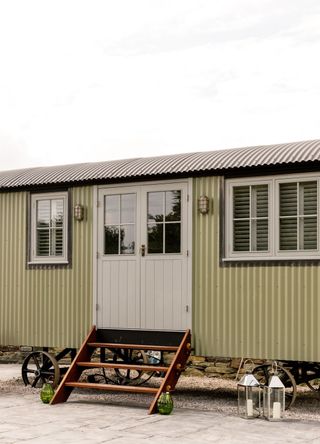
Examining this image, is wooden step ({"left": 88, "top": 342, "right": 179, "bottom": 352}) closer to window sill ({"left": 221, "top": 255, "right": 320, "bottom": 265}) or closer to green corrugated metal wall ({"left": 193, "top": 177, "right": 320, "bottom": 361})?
green corrugated metal wall ({"left": 193, "top": 177, "right": 320, "bottom": 361})

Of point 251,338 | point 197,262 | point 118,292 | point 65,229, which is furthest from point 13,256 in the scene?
point 251,338

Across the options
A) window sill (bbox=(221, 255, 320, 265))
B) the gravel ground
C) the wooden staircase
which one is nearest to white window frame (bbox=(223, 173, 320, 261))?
window sill (bbox=(221, 255, 320, 265))

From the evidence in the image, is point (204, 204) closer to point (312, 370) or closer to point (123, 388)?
point (123, 388)

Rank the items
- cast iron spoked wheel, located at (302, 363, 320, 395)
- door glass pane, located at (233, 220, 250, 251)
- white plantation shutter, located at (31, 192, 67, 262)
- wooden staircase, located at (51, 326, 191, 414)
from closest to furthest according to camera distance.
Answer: wooden staircase, located at (51, 326, 191, 414)
door glass pane, located at (233, 220, 250, 251)
cast iron spoked wheel, located at (302, 363, 320, 395)
white plantation shutter, located at (31, 192, 67, 262)

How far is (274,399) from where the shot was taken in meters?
10.0

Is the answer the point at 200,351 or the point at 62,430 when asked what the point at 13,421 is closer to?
the point at 62,430

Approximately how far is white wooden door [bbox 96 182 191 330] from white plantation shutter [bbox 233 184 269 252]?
748mm

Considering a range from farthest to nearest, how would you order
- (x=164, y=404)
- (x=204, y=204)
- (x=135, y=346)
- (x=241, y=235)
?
(x=135, y=346) < (x=204, y=204) < (x=241, y=235) < (x=164, y=404)

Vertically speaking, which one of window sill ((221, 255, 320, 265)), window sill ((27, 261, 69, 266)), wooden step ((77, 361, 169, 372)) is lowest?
wooden step ((77, 361, 169, 372))

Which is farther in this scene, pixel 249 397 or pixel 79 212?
pixel 79 212

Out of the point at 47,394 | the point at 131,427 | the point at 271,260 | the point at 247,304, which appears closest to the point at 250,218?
the point at 271,260

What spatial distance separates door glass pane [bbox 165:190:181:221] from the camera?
11.5 m

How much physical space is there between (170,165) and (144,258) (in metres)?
1.35

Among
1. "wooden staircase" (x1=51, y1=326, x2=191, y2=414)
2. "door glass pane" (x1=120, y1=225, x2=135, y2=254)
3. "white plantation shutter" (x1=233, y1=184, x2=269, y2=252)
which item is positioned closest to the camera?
"wooden staircase" (x1=51, y1=326, x2=191, y2=414)
